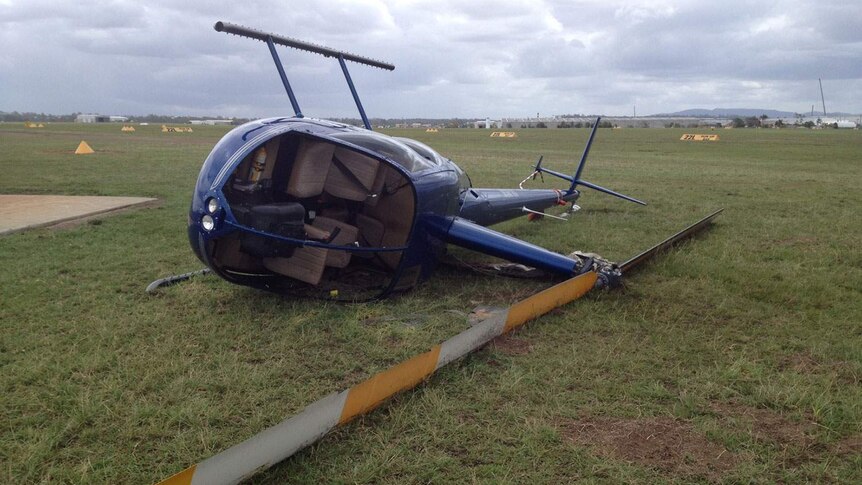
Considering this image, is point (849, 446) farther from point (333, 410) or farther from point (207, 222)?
point (207, 222)

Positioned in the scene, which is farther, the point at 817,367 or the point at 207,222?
the point at 207,222

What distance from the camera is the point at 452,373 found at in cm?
464

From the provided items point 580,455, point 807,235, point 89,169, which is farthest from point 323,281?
point 89,169

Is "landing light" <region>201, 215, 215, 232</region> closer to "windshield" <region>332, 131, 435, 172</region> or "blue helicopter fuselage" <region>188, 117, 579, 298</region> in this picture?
"blue helicopter fuselage" <region>188, 117, 579, 298</region>

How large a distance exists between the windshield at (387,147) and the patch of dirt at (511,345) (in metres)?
2.06

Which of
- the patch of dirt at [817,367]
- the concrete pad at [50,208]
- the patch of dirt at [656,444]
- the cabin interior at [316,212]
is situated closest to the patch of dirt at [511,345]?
the patch of dirt at [656,444]

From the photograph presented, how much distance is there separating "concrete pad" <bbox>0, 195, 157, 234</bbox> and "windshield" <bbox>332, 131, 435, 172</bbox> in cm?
651

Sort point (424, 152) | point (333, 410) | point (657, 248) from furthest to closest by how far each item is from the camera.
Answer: point (657, 248)
point (424, 152)
point (333, 410)

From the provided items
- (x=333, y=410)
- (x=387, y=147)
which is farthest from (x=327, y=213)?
(x=333, y=410)

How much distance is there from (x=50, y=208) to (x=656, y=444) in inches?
466

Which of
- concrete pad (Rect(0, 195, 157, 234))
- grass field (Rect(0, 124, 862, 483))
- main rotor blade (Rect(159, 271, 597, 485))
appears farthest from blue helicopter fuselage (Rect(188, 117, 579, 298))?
concrete pad (Rect(0, 195, 157, 234))

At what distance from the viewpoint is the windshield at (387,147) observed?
6.29 m

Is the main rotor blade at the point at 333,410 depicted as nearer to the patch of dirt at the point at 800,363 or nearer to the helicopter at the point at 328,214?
the helicopter at the point at 328,214

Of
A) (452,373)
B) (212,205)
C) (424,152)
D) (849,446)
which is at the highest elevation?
(424,152)
